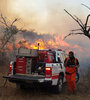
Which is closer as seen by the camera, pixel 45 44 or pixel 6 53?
pixel 6 53

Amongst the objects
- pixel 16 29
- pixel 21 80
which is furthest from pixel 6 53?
pixel 21 80

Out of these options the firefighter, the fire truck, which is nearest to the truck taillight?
the fire truck

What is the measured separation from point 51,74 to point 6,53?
56.2ft

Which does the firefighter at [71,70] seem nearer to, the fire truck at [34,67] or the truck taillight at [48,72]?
the fire truck at [34,67]

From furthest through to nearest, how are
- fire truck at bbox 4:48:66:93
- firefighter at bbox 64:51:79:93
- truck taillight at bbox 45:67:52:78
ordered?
firefighter at bbox 64:51:79:93 → fire truck at bbox 4:48:66:93 → truck taillight at bbox 45:67:52:78

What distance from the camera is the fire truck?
253 inches

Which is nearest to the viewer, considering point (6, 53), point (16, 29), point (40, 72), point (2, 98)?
point (2, 98)

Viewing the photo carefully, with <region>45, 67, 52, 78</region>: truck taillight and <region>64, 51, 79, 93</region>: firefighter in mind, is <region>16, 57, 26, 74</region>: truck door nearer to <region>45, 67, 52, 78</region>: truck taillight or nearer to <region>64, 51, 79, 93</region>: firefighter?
<region>45, 67, 52, 78</region>: truck taillight

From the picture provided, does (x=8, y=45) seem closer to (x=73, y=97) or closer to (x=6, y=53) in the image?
(x=6, y=53)

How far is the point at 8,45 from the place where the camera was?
22797 mm

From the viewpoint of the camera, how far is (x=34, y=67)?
7188 mm

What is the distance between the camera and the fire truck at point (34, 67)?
6.42 m

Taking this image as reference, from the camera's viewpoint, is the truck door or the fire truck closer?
the fire truck

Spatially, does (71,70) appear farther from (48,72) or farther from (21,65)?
(21,65)
